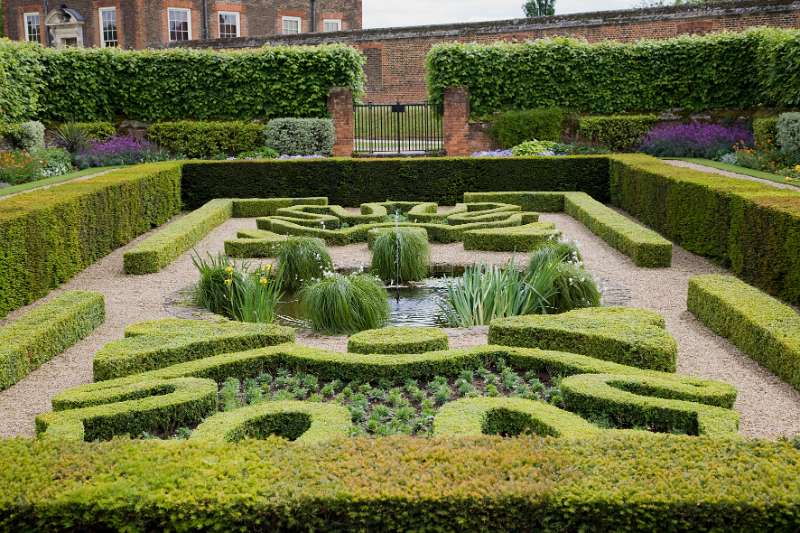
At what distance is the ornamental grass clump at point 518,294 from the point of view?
22.2 ft

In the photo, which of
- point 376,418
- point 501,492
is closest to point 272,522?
point 501,492

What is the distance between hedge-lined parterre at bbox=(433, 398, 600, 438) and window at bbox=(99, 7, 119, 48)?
3120 centimetres

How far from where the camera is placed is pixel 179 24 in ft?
107

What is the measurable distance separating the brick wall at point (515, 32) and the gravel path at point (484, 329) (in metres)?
15.2

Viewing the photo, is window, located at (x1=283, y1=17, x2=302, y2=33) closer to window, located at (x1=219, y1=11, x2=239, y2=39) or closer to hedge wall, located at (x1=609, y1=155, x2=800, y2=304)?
window, located at (x1=219, y1=11, x2=239, y2=39)

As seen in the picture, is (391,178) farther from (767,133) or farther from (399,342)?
(399,342)

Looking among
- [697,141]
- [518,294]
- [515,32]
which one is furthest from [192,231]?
[515,32]

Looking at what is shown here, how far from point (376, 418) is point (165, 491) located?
5.13ft

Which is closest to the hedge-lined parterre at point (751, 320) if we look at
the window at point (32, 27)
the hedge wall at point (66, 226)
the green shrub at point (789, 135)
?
the hedge wall at point (66, 226)

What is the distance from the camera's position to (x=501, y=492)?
289 cm

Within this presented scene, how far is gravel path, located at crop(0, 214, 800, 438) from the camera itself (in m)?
4.67

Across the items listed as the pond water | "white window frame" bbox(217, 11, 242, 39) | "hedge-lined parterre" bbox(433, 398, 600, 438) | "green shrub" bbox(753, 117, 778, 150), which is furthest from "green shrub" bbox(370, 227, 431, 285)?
"white window frame" bbox(217, 11, 242, 39)

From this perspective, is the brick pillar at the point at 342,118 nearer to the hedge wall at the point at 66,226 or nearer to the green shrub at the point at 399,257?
the hedge wall at the point at 66,226

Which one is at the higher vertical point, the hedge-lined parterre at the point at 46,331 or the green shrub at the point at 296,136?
the green shrub at the point at 296,136
